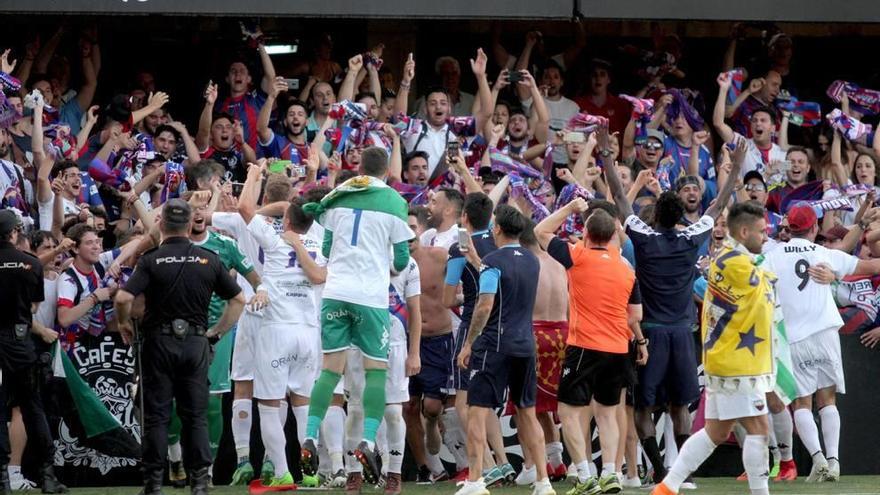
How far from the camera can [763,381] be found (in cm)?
1087

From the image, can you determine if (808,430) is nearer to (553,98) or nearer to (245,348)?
(245,348)

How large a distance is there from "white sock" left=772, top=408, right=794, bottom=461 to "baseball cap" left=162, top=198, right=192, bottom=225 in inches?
232

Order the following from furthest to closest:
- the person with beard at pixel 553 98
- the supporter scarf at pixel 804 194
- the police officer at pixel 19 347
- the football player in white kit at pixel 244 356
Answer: the person with beard at pixel 553 98
the supporter scarf at pixel 804 194
the football player in white kit at pixel 244 356
the police officer at pixel 19 347

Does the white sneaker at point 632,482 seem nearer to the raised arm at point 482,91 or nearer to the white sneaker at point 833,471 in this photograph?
the white sneaker at point 833,471

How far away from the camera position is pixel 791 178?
1839 cm

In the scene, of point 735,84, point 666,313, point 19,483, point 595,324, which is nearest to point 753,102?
point 735,84

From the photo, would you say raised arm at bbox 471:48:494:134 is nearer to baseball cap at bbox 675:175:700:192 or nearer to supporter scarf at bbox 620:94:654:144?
supporter scarf at bbox 620:94:654:144

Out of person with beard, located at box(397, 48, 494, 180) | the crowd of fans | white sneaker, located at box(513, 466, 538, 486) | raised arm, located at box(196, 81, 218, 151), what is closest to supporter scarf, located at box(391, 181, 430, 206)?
the crowd of fans

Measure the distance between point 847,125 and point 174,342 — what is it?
10022mm

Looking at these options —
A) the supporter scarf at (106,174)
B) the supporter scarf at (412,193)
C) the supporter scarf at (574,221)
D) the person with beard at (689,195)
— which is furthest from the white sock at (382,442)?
the person with beard at (689,195)

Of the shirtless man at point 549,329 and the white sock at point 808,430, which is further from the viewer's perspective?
the white sock at point 808,430

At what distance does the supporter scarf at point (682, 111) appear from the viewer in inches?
746

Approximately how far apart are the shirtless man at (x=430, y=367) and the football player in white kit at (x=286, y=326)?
103 cm

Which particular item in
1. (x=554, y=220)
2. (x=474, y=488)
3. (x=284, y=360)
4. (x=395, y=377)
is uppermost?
(x=554, y=220)
